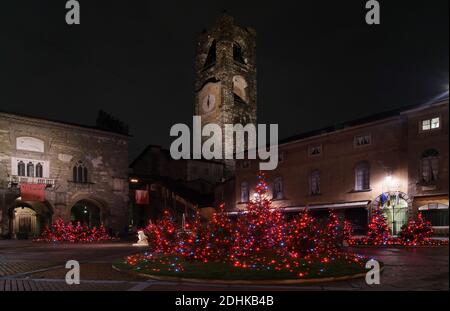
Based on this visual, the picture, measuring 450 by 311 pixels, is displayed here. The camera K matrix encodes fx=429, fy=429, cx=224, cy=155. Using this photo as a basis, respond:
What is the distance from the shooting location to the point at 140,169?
2557 inches

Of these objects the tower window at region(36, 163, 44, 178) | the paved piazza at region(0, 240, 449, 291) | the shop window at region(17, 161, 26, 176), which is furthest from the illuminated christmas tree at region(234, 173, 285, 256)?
the tower window at region(36, 163, 44, 178)

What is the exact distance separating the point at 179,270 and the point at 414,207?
20103mm

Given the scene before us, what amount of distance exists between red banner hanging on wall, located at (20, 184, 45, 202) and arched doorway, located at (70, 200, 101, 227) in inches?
282

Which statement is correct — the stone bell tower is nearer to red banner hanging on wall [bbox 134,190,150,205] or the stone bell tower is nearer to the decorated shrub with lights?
red banner hanging on wall [bbox 134,190,150,205]

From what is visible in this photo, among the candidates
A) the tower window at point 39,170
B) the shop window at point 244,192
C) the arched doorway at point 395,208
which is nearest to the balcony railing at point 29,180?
the tower window at point 39,170

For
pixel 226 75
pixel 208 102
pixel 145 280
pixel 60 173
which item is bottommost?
pixel 145 280

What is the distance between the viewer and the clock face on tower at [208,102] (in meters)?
69.8

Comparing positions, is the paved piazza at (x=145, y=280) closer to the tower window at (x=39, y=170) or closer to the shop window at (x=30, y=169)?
the shop window at (x=30, y=169)

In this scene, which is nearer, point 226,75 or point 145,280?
point 145,280

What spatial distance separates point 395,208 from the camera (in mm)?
29359

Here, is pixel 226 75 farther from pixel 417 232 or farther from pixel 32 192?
pixel 417 232

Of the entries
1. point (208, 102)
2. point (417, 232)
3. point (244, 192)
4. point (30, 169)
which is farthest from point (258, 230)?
point (208, 102)

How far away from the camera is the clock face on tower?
69.8 meters

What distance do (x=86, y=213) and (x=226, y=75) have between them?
3185 centimetres
